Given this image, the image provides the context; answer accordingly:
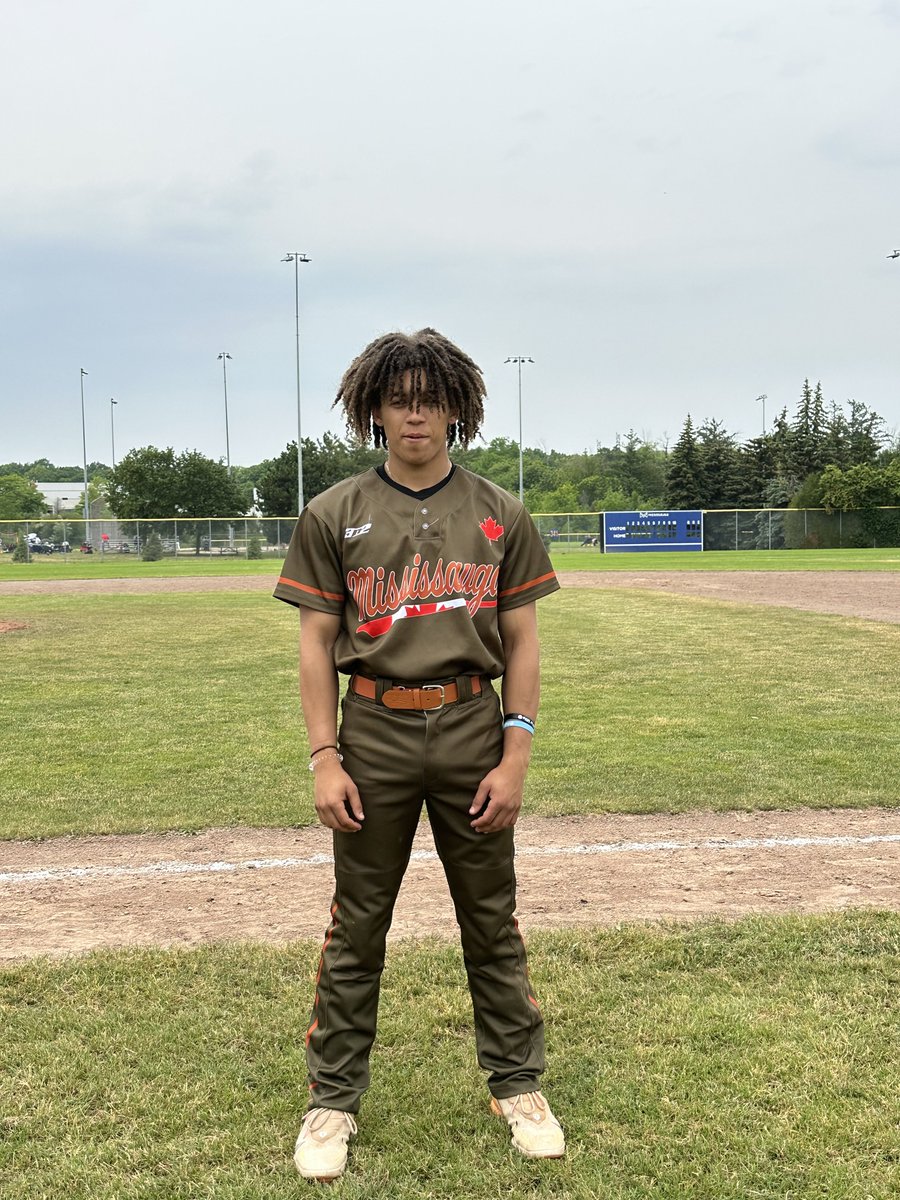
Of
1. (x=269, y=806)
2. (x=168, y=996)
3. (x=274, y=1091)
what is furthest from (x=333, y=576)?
(x=269, y=806)

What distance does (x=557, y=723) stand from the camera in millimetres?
8453

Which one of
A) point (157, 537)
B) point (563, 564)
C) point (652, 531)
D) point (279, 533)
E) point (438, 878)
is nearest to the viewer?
point (438, 878)

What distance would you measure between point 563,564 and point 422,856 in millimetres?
35607

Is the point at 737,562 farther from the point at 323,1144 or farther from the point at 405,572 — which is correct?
the point at 323,1144

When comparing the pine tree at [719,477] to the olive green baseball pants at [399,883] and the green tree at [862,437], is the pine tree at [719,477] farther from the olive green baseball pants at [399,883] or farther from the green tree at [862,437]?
the olive green baseball pants at [399,883]

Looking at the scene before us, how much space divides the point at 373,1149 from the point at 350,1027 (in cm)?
30

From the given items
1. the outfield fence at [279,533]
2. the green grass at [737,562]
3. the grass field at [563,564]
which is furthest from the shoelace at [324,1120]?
the outfield fence at [279,533]

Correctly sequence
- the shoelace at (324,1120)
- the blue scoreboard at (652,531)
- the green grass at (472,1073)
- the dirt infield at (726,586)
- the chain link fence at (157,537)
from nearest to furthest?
the green grass at (472,1073) < the shoelace at (324,1120) < the dirt infield at (726,586) < the chain link fence at (157,537) < the blue scoreboard at (652,531)

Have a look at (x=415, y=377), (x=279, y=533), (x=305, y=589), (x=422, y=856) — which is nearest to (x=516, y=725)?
(x=305, y=589)

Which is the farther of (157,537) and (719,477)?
(719,477)

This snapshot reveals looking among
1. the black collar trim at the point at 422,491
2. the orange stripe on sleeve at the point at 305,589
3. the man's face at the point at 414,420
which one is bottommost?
the orange stripe on sleeve at the point at 305,589

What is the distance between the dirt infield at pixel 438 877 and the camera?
4.19 metres

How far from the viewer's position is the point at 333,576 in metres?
2.70

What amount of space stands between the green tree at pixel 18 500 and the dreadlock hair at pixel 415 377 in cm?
9065
